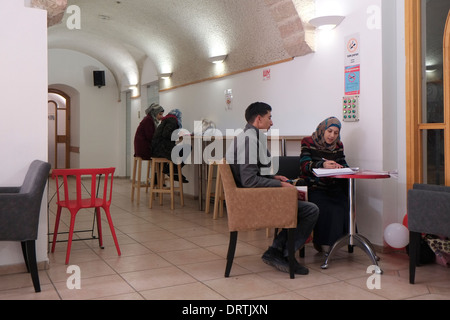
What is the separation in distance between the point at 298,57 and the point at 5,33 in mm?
3115

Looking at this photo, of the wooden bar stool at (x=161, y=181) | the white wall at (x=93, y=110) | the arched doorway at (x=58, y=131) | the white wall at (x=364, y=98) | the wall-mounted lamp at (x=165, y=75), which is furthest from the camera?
the arched doorway at (x=58, y=131)

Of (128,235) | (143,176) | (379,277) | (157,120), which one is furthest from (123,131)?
(379,277)

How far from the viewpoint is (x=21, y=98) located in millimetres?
3564

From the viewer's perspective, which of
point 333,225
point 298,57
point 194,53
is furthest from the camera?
point 194,53

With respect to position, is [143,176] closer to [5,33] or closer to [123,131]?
[123,131]

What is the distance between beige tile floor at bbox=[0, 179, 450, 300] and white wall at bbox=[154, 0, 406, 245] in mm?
508

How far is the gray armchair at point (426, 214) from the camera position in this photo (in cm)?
295

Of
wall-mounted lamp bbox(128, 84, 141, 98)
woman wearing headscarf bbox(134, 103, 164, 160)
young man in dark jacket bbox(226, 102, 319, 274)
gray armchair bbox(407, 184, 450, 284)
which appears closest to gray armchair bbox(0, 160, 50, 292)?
young man in dark jacket bbox(226, 102, 319, 274)

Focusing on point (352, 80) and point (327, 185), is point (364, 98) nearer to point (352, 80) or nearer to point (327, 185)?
point (352, 80)

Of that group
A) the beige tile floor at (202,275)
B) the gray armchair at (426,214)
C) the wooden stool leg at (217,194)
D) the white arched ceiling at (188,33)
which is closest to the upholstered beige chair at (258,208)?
the beige tile floor at (202,275)

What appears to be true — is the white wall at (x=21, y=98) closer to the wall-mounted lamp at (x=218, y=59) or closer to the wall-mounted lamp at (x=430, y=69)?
the wall-mounted lamp at (x=430, y=69)

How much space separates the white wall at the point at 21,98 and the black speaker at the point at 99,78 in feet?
26.9

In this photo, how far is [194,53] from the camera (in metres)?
7.66
